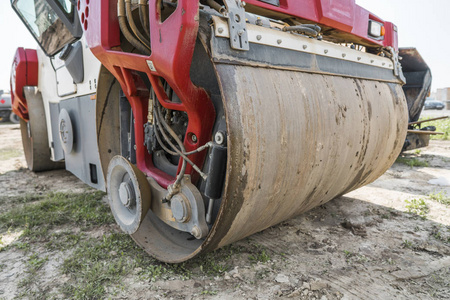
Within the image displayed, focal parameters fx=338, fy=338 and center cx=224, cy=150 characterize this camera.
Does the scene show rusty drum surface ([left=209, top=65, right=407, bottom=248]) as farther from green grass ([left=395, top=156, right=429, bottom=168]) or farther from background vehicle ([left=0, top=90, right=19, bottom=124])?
background vehicle ([left=0, top=90, right=19, bottom=124])

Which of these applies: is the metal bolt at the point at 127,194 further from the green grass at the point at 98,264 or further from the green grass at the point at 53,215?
the green grass at the point at 53,215

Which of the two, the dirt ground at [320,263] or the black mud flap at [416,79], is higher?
the black mud flap at [416,79]

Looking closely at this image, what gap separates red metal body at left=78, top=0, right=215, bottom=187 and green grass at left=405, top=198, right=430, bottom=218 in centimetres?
185

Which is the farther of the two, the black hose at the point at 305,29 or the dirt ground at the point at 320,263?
the black hose at the point at 305,29

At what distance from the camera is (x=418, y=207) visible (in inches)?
105

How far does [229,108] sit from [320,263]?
1.05 metres

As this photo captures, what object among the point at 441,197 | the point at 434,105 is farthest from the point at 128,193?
the point at 434,105

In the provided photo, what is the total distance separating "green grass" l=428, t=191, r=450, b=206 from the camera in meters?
2.80

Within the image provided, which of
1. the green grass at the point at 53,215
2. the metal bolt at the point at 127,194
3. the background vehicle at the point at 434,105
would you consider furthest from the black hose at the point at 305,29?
the background vehicle at the point at 434,105

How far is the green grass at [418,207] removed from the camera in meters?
2.58

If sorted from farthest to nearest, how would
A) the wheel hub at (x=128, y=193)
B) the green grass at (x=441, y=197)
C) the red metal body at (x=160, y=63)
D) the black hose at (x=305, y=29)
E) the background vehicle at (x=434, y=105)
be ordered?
the background vehicle at (x=434, y=105) < the green grass at (x=441, y=197) < the wheel hub at (x=128, y=193) < the black hose at (x=305, y=29) < the red metal body at (x=160, y=63)

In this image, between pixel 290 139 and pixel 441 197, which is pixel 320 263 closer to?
pixel 290 139

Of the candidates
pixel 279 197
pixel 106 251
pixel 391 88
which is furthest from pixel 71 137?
pixel 391 88

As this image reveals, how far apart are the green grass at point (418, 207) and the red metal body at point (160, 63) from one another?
6.08ft
